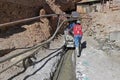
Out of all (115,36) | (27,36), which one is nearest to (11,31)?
(27,36)

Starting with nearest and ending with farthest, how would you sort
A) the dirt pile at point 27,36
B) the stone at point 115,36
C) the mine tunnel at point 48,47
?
the mine tunnel at point 48,47 → the dirt pile at point 27,36 → the stone at point 115,36

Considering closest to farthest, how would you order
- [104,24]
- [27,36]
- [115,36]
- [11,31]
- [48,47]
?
[11,31], [27,36], [48,47], [115,36], [104,24]

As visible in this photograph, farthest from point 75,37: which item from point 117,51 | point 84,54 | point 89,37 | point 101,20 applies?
point 101,20

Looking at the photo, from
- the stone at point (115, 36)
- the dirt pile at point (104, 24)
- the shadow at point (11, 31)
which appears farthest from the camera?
the dirt pile at point (104, 24)

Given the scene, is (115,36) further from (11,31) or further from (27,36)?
(11,31)

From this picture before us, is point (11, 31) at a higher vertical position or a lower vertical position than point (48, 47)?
higher

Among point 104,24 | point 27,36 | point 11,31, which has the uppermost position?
point 11,31

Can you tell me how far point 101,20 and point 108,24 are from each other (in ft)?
4.39

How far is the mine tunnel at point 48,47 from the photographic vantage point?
9.41m

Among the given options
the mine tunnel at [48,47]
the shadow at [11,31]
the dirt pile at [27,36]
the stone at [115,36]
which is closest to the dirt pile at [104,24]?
the mine tunnel at [48,47]

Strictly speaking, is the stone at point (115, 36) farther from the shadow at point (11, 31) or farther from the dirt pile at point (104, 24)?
the shadow at point (11, 31)

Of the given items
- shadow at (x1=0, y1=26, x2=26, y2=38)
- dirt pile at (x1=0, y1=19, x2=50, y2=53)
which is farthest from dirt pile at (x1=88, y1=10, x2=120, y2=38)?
shadow at (x1=0, y1=26, x2=26, y2=38)

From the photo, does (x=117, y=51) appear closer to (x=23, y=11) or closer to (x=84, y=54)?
(x=84, y=54)

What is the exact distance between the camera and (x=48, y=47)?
43.3ft
